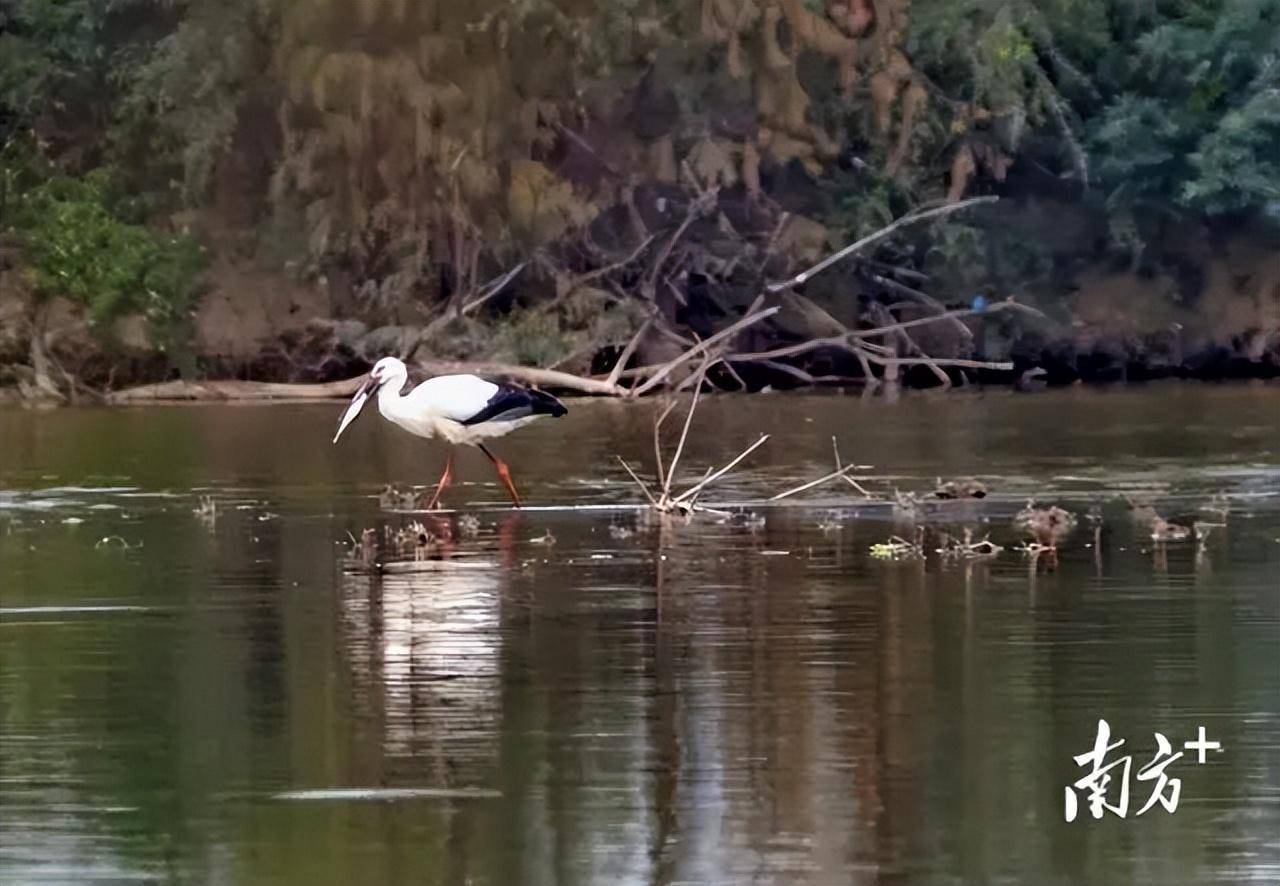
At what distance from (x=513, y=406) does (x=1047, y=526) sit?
4.53m

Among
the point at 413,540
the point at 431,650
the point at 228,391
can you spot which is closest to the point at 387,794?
the point at 431,650

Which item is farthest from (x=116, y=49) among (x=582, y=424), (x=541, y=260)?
(x=582, y=424)

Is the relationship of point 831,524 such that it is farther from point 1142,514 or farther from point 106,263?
point 106,263

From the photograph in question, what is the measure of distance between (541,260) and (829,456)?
1357 cm

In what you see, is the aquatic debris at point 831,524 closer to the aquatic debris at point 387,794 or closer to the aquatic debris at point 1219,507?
the aquatic debris at point 1219,507

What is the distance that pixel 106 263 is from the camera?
118 ft

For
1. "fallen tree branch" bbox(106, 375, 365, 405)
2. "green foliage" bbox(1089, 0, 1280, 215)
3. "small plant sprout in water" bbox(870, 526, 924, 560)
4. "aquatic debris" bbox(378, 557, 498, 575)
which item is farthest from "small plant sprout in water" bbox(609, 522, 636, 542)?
"green foliage" bbox(1089, 0, 1280, 215)

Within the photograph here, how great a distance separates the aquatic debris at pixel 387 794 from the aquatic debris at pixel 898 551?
21.3 ft

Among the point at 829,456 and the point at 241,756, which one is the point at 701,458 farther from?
the point at 241,756

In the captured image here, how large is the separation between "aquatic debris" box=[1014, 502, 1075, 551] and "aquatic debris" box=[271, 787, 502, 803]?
697 centimetres

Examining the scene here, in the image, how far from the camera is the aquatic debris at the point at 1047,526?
1526cm

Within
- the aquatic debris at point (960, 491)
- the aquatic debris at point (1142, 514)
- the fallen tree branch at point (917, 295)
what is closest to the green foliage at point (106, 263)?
the fallen tree branch at point (917, 295)

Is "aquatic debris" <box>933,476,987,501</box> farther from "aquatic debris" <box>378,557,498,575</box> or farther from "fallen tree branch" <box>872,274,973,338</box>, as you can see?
"fallen tree branch" <box>872,274,973,338</box>

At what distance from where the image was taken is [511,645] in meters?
11.4
